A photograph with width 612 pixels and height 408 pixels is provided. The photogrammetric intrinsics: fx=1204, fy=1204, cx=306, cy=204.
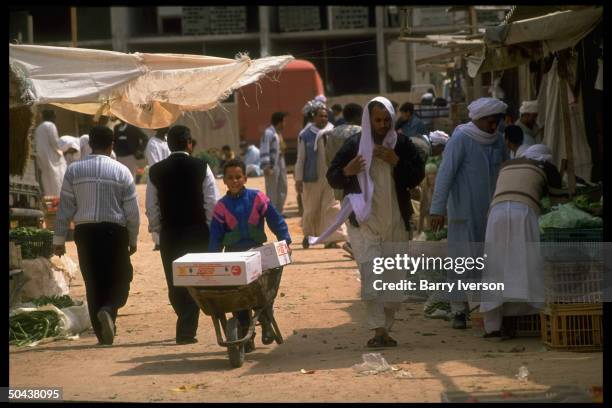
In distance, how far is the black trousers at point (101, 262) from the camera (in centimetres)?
979

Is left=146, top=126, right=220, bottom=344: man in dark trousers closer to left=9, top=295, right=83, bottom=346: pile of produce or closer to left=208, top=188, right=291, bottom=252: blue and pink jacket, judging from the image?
left=208, top=188, right=291, bottom=252: blue and pink jacket

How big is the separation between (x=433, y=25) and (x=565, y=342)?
31778 mm

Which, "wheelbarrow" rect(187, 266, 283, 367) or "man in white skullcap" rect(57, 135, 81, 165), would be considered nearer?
"wheelbarrow" rect(187, 266, 283, 367)

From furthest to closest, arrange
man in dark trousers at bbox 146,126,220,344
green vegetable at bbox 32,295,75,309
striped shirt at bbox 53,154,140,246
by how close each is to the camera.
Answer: green vegetable at bbox 32,295,75,309
man in dark trousers at bbox 146,126,220,344
striped shirt at bbox 53,154,140,246

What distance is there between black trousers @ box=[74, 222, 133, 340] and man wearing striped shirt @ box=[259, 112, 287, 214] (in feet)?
29.7

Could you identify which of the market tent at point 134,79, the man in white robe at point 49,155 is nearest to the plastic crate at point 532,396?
the market tent at point 134,79

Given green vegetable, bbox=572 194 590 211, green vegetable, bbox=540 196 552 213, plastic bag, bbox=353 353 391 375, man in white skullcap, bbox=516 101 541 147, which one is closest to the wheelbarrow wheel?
plastic bag, bbox=353 353 391 375

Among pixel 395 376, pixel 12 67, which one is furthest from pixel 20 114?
pixel 395 376

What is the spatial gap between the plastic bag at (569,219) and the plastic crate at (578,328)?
635 millimetres

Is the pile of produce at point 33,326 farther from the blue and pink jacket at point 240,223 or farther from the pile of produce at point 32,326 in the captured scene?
the blue and pink jacket at point 240,223

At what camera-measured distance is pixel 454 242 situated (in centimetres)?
979

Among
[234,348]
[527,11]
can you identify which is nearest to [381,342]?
[234,348]

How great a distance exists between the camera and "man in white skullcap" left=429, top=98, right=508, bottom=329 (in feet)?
31.8
